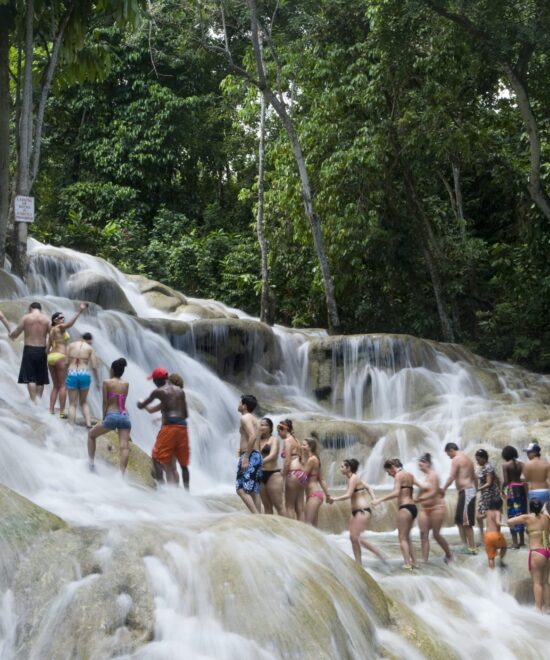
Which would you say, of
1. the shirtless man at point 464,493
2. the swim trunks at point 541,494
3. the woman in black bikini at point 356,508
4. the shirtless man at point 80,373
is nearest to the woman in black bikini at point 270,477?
the woman in black bikini at point 356,508

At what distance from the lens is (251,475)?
454 inches

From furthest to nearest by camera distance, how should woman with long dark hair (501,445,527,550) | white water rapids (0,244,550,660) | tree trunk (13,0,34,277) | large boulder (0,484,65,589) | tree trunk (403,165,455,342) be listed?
1. tree trunk (403,165,455,342)
2. tree trunk (13,0,34,277)
3. woman with long dark hair (501,445,527,550)
4. large boulder (0,484,65,589)
5. white water rapids (0,244,550,660)

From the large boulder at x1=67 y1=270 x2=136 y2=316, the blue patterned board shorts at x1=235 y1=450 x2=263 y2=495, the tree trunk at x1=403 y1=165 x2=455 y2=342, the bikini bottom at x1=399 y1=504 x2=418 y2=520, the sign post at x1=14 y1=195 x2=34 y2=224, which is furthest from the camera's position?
the tree trunk at x1=403 y1=165 x2=455 y2=342

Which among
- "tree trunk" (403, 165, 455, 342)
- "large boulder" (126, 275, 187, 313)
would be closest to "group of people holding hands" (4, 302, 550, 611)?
"large boulder" (126, 275, 187, 313)

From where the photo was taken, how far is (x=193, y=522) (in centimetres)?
970

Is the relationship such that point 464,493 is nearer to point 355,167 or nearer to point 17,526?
point 17,526

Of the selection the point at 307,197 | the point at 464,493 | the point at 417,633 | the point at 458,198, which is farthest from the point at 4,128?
the point at 417,633

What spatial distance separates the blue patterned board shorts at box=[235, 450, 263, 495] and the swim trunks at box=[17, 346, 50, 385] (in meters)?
3.36

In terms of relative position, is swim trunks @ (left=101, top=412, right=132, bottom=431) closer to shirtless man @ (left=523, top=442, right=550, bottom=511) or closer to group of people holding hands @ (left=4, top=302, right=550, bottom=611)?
group of people holding hands @ (left=4, top=302, right=550, bottom=611)

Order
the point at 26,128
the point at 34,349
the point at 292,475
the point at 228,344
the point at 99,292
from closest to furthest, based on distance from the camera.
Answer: the point at 292,475
the point at 34,349
the point at 26,128
the point at 228,344
the point at 99,292

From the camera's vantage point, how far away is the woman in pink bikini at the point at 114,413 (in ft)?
38.6

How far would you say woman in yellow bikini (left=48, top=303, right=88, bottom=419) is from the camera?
43.7ft

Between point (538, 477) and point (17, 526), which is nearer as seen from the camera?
point (17, 526)

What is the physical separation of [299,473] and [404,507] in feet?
4.19
